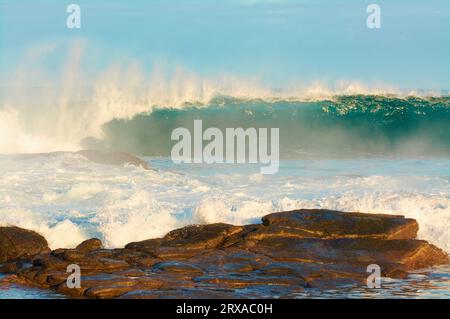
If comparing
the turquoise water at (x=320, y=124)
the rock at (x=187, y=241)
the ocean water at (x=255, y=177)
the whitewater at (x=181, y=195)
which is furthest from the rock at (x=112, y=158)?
the rock at (x=187, y=241)

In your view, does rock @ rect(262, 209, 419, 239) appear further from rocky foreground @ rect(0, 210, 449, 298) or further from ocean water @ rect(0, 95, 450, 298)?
ocean water @ rect(0, 95, 450, 298)

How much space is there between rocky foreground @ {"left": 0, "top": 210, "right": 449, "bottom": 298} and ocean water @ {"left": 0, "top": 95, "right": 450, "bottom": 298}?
1.96 feet

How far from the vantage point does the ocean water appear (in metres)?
13.3

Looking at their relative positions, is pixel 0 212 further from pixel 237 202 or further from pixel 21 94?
pixel 21 94

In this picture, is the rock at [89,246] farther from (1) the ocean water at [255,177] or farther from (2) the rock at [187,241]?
(1) the ocean water at [255,177]

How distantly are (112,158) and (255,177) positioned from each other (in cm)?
359

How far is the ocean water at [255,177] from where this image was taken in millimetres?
13312

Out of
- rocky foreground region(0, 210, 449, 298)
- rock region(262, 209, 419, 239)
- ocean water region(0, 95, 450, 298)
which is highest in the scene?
ocean water region(0, 95, 450, 298)

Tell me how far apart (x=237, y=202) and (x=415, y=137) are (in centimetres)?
1618

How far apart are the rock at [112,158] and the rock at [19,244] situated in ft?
25.5

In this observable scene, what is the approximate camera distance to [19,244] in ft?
38.8

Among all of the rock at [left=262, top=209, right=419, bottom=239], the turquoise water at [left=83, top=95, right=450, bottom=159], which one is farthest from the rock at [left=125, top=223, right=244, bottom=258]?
the turquoise water at [left=83, top=95, right=450, bottom=159]

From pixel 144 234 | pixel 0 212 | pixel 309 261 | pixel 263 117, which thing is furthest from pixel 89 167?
pixel 263 117

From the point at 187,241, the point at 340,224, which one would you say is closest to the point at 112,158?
the point at 187,241
